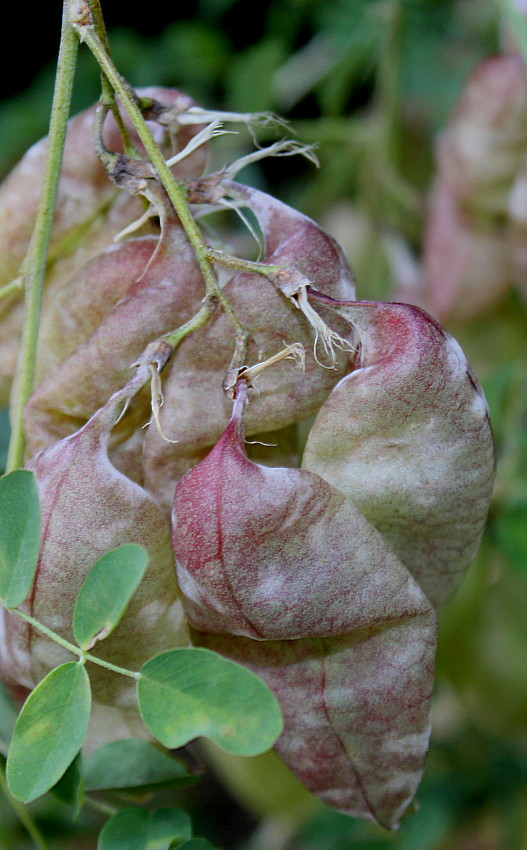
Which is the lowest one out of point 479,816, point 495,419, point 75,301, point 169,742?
point 479,816

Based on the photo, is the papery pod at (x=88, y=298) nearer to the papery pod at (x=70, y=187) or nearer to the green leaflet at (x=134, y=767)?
the papery pod at (x=70, y=187)

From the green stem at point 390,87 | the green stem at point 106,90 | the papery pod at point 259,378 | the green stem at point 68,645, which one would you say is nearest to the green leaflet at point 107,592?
the green stem at point 68,645

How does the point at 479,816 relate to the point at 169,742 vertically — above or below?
below

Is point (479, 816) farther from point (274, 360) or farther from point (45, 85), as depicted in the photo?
point (45, 85)

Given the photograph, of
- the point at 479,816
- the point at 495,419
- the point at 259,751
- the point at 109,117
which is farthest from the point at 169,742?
the point at 479,816

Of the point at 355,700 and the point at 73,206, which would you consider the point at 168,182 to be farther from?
the point at 355,700

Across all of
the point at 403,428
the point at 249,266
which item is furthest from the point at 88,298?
the point at 403,428
